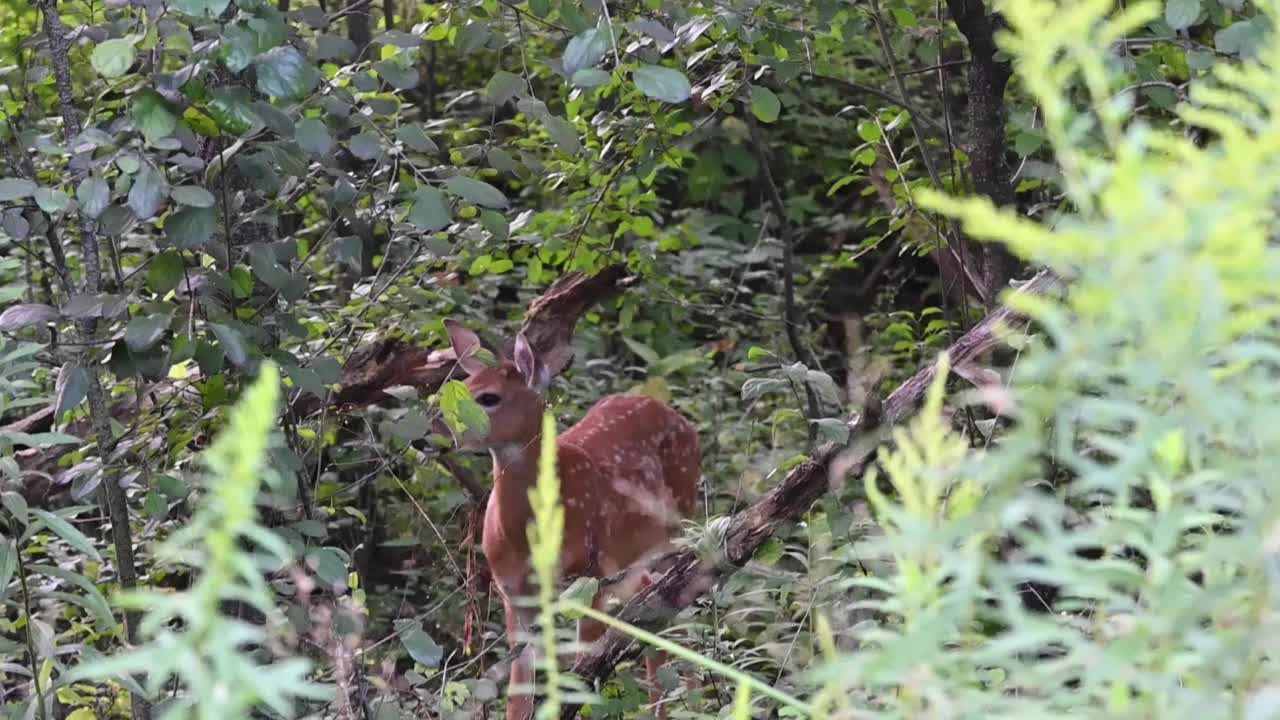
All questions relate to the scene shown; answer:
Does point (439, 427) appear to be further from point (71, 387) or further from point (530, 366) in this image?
point (71, 387)

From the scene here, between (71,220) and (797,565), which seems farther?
(797,565)

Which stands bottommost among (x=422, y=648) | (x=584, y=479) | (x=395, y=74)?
(x=584, y=479)

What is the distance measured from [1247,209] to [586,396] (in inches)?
198

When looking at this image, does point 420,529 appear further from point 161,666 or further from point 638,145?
point 161,666

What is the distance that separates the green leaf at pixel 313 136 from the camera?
8.44ft

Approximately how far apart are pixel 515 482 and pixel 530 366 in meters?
0.35

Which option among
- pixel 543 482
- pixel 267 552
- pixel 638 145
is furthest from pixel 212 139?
pixel 543 482

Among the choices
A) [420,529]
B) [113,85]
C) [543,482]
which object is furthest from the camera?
[420,529]

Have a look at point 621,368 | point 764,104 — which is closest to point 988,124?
point 764,104

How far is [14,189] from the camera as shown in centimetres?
252

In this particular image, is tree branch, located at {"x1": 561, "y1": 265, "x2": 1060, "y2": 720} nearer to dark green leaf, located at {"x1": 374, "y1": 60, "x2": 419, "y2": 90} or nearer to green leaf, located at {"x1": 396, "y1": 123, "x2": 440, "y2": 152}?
green leaf, located at {"x1": 396, "y1": 123, "x2": 440, "y2": 152}

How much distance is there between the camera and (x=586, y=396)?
591cm

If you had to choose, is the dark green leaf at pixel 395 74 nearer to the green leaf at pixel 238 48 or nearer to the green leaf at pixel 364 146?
the green leaf at pixel 364 146

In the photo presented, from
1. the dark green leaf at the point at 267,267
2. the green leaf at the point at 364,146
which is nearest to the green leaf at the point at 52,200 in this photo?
the dark green leaf at the point at 267,267
